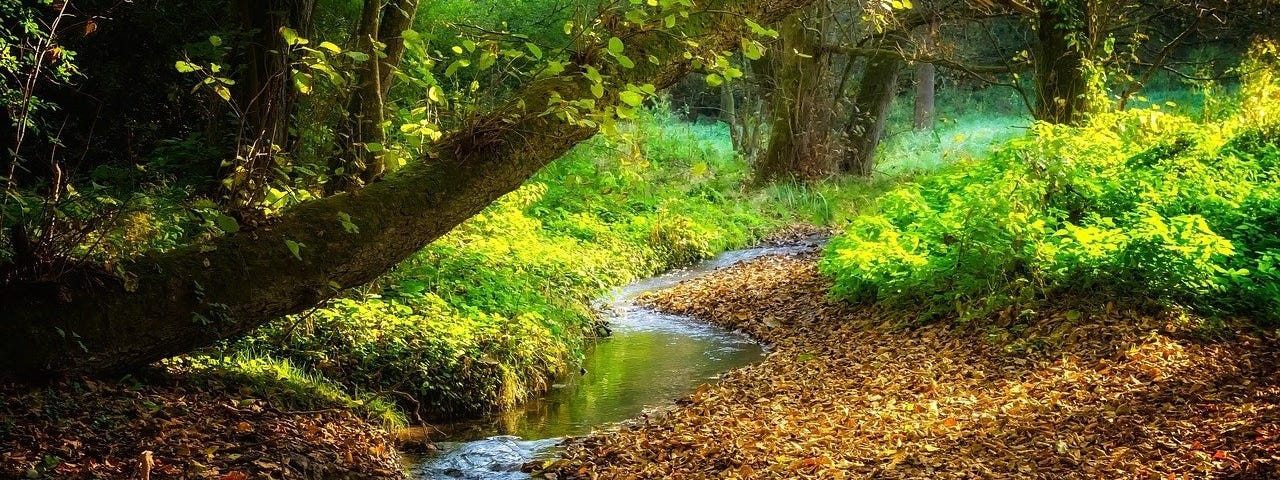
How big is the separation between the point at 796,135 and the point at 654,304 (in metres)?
6.74

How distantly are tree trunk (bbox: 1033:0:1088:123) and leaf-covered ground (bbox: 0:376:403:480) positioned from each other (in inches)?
311

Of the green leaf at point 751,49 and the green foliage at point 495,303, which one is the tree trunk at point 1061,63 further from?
the green leaf at point 751,49

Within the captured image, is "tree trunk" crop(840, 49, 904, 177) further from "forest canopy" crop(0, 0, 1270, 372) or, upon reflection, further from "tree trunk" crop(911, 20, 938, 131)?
"tree trunk" crop(911, 20, 938, 131)

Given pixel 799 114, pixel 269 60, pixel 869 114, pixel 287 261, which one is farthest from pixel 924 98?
pixel 287 261

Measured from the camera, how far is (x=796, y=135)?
53.5 ft

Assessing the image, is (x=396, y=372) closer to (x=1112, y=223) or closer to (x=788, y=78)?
(x=1112, y=223)

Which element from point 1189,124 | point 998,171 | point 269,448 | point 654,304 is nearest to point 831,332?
point 998,171

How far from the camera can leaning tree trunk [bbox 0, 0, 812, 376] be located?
4344 millimetres

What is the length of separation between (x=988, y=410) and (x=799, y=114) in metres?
11.3

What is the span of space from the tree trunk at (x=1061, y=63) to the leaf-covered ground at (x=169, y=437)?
7910 mm

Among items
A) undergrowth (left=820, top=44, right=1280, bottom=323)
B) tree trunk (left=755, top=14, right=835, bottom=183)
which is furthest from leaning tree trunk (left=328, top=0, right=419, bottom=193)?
tree trunk (left=755, top=14, right=835, bottom=183)

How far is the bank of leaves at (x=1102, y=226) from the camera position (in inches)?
249

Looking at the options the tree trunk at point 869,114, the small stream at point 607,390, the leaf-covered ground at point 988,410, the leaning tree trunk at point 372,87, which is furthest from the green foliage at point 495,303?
the tree trunk at point 869,114

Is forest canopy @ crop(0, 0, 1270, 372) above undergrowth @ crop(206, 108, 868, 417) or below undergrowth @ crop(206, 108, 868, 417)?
above
